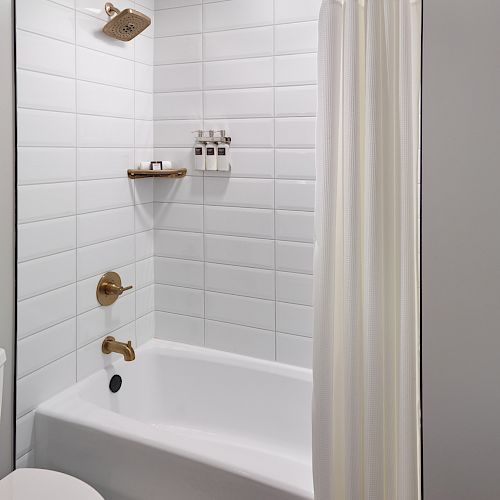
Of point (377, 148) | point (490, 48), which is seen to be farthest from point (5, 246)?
point (490, 48)

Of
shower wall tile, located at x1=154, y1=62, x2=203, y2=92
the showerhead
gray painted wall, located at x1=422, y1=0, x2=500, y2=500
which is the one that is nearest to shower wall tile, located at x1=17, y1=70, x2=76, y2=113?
the showerhead

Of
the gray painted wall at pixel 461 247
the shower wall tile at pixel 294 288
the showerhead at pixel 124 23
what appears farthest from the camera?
the shower wall tile at pixel 294 288

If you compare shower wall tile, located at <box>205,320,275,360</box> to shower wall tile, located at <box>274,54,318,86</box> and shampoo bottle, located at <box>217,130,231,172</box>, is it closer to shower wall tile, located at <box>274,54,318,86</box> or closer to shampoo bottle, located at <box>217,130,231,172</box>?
shampoo bottle, located at <box>217,130,231,172</box>

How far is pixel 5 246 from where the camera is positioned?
1.61m

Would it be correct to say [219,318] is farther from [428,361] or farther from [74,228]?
[428,361]

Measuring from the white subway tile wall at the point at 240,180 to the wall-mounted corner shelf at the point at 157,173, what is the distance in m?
0.05

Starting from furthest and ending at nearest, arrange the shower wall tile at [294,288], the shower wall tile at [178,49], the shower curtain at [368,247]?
1. the shower wall tile at [178,49]
2. the shower wall tile at [294,288]
3. the shower curtain at [368,247]

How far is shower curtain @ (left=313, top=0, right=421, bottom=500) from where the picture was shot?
1081 millimetres

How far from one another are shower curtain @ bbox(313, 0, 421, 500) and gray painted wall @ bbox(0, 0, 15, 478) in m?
1.07

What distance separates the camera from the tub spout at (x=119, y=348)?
202cm

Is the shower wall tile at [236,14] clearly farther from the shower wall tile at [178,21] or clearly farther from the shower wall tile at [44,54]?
the shower wall tile at [44,54]

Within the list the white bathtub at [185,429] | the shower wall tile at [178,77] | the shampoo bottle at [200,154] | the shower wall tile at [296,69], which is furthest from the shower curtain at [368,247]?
the shower wall tile at [178,77]

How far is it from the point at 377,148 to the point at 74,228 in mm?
1292

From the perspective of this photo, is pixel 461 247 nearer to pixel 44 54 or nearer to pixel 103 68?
pixel 44 54
